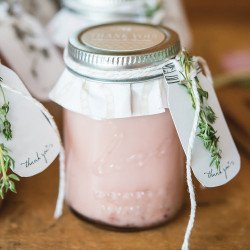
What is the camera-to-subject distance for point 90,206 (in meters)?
0.64

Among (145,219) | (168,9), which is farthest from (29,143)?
(168,9)

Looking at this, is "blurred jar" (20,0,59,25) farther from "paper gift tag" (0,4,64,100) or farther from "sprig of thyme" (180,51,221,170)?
"sprig of thyme" (180,51,221,170)

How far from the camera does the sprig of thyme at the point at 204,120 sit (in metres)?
0.57

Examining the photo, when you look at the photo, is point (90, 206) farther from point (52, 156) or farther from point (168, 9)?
point (168, 9)

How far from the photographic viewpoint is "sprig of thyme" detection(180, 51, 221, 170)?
0.57 m

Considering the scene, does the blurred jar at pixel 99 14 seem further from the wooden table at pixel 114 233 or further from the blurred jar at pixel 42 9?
the wooden table at pixel 114 233

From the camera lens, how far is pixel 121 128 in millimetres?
589

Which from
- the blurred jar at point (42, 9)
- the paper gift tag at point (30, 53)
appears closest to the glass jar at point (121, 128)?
the paper gift tag at point (30, 53)

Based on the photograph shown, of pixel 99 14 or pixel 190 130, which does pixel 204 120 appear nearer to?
pixel 190 130

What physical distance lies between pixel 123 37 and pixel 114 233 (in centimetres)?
22

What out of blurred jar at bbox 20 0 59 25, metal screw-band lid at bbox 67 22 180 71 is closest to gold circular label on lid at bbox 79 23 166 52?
metal screw-band lid at bbox 67 22 180 71

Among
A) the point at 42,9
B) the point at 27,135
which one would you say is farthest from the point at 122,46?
the point at 42,9

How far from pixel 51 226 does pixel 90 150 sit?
0.33ft

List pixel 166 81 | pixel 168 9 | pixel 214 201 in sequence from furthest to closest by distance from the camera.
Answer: pixel 168 9
pixel 214 201
pixel 166 81
